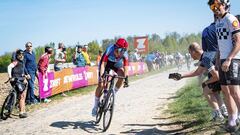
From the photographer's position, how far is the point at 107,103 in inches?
373

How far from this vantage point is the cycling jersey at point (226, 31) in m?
6.36

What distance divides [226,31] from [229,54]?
42 cm

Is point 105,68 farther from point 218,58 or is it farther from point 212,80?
point 218,58

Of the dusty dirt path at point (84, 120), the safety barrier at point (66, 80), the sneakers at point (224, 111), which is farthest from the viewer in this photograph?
the safety barrier at point (66, 80)

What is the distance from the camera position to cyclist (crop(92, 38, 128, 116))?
9.60m

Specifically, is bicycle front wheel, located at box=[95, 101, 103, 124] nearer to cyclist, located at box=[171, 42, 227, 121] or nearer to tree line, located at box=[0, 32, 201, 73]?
cyclist, located at box=[171, 42, 227, 121]

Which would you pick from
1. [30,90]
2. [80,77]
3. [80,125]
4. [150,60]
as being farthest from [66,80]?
[150,60]

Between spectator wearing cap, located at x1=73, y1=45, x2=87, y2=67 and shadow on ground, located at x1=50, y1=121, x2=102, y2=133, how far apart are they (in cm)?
1037

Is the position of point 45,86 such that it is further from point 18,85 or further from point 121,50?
point 121,50

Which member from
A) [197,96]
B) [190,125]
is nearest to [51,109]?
[197,96]

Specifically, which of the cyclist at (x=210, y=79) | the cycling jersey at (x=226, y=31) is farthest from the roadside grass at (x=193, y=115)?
the cycling jersey at (x=226, y=31)

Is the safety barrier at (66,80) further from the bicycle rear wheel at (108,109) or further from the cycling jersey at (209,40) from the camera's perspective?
the cycling jersey at (209,40)

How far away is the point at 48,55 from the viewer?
1588 cm

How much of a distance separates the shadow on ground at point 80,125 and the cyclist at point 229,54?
3.62 metres
